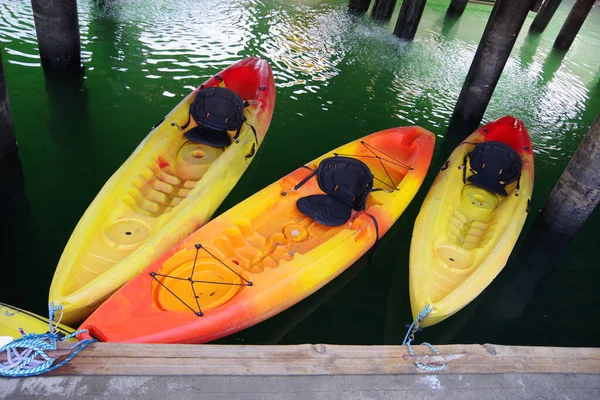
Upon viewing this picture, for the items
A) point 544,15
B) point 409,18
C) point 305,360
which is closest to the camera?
point 305,360

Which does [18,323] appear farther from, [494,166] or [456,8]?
[456,8]

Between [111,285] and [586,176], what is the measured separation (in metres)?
4.90

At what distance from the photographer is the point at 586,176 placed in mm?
4945

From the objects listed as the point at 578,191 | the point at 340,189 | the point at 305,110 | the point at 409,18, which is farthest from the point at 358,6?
the point at 340,189

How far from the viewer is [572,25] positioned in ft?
41.3

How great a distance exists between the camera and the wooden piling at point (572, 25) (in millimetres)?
12498

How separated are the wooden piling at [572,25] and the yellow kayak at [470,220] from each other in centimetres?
872

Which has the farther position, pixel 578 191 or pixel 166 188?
pixel 578 191

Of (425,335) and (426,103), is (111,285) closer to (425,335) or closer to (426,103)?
(425,335)

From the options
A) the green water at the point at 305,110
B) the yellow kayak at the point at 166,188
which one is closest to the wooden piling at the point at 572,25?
the green water at the point at 305,110

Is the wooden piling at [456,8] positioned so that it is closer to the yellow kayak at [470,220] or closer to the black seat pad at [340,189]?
the yellow kayak at [470,220]

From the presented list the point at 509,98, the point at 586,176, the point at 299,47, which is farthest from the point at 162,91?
the point at 509,98

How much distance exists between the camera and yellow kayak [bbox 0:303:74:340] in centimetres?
279

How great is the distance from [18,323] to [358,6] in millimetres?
11946
